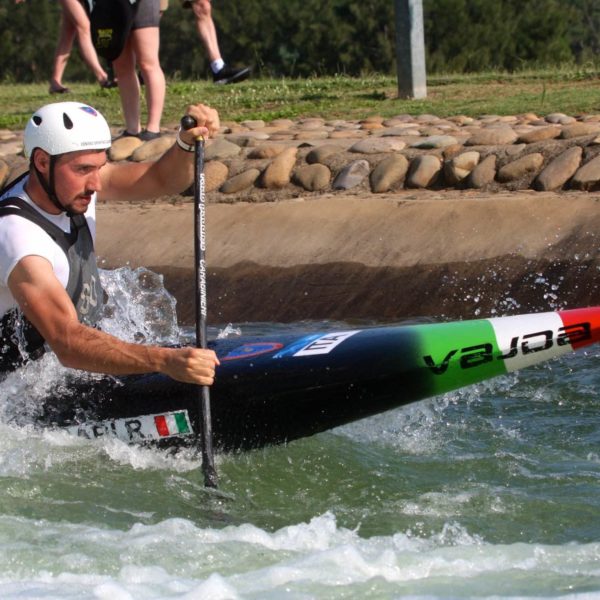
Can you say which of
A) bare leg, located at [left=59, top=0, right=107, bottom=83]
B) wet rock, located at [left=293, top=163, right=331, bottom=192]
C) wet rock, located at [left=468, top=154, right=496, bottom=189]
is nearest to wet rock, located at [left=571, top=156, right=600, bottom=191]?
wet rock, located at [left=468, top=154, right=496, bottom=189]

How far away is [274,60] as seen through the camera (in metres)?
29.6

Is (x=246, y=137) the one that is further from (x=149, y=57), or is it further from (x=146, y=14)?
(x=146, y=14)

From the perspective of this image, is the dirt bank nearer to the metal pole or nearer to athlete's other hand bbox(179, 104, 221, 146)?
athlete's other hand bbox(179, 104, 221, 146)

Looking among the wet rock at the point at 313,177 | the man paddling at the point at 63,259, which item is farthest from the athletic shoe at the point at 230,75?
the man paddling at the point at 63,259

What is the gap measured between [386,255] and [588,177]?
4.68ft

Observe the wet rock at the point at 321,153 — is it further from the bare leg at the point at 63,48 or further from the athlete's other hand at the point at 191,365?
the athlete's other hand at the point at 191,365

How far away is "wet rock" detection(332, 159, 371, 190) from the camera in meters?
10.1

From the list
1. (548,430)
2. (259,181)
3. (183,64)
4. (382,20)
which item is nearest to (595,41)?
(382,20)

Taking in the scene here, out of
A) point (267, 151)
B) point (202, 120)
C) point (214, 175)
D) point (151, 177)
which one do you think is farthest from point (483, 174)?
point (202, 120)

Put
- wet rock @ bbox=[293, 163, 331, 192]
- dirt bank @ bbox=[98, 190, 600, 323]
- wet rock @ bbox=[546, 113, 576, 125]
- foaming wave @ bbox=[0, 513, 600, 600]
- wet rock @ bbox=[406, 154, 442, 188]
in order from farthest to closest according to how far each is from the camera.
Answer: wet rock @ bbox=[546, 113, 576, 125], wet rock @ bbox=[293, 163, 331, 192], wet rock @ bbox=[406, 154, 442, 188], dirt bank @ bbox=[98, 190, 600, 323], foaming wave @ bbox=[0, 513, 600, 600]

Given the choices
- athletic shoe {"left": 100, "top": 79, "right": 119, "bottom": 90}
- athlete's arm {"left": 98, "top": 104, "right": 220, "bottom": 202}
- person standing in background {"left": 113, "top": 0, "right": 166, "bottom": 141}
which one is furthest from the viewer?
athletic shoe {"left": 100, "top": 79, "right": 119, "bottom": 90}

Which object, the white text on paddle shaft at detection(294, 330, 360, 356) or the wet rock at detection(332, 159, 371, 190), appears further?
the wet rock at detection(332, 159, 371, 190)

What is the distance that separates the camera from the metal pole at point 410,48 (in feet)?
41.5

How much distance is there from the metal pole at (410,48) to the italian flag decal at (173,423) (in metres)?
7.33
